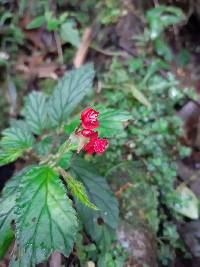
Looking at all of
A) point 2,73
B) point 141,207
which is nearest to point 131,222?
point 141,207

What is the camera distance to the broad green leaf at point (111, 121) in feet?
4.60

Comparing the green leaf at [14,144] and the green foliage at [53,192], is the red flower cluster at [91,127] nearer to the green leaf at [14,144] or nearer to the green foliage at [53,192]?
the green foliage at [53,192]

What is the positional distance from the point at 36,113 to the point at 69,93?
0.23 meters

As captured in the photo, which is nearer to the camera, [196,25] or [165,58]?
[165,58]

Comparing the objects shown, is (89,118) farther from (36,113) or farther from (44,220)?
(36,113)

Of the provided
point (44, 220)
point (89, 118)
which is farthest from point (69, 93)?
point (44, 220)

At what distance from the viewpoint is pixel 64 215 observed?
1.18m

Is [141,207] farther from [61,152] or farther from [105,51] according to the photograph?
[105,51]

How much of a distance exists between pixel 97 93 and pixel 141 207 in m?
0.79

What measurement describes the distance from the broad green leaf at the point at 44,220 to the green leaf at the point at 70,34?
1.48 meters

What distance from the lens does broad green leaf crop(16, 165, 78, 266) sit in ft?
3.76

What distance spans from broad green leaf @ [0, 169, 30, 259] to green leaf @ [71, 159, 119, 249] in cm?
26

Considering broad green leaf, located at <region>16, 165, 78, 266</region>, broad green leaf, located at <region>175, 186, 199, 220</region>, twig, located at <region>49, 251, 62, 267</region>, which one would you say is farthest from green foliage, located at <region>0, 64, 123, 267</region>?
broad green leaf, located at <region>175, 186, 199, 220</region>

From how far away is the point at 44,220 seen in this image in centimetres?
117
